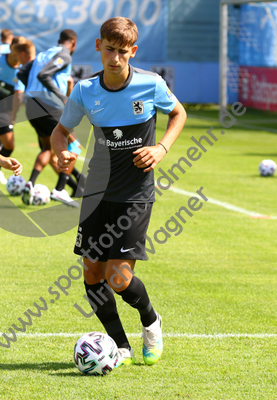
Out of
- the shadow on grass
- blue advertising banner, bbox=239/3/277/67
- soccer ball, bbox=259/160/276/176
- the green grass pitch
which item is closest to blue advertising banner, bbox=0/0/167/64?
blue advertising banner, bbox=239/3/277/67

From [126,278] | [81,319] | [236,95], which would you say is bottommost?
[236,95]

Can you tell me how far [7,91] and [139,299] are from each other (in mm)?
7417

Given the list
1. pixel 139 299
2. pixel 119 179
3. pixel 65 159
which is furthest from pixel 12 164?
pixel 139 299

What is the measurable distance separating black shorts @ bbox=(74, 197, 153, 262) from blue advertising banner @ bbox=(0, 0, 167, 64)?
84.5 ft

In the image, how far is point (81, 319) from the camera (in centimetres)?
464

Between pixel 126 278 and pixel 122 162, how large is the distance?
707 mm

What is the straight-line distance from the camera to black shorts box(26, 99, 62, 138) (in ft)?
29.2

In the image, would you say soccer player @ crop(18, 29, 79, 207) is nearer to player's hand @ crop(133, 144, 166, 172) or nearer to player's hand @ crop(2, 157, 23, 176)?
player's hand @ crop(2, 157, 23, 176)

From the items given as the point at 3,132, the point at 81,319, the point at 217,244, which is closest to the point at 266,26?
the point at 3,132

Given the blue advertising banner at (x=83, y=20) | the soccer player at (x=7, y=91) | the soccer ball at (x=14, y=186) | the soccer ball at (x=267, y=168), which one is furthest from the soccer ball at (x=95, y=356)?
the blue advertising banner at (x=83, y=20)

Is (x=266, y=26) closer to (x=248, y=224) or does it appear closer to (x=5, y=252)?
(x=248, y=224)

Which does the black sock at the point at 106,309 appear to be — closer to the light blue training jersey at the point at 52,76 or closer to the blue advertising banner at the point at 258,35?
the light blue training jersey at the point at 52,76

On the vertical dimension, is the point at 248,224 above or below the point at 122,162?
below

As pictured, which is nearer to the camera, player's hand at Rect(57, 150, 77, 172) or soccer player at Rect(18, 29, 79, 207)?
player's hand at Rect(57, 150, 77, 172)
